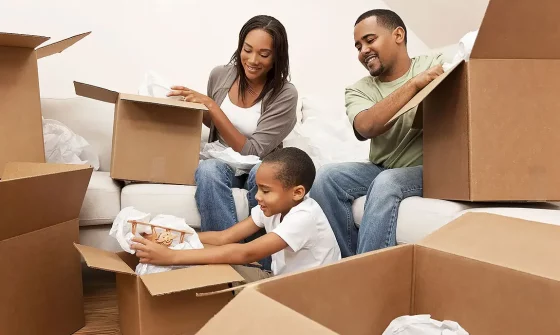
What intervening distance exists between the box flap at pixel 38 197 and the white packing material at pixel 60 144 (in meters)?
0.37

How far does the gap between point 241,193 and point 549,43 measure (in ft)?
3.17

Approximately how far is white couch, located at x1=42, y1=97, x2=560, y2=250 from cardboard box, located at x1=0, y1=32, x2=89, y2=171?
0.24 meters

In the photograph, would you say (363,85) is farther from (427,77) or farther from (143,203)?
(143,203)

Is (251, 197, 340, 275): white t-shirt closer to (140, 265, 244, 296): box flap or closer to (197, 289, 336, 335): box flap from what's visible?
(140, 265, 244, 296): box flap

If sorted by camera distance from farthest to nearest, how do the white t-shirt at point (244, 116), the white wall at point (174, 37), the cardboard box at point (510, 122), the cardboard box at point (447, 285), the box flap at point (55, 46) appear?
1. the white wall at point (174, 37)
2. the white t-shirt at point (244, 116)
3. the box flap at point (55, 46)
4. the cardboard box at point (510, 122)
5. the cardboard box at point (447, 285)

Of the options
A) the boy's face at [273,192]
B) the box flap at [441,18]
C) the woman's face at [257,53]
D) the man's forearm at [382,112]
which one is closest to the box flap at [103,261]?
the boy's face at [273,192]

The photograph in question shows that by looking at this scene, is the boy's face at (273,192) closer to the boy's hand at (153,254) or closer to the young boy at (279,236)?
the young boy at (279,236)

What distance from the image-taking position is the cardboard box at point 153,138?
1.43 meters

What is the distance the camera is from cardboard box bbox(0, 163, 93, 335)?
0.99m

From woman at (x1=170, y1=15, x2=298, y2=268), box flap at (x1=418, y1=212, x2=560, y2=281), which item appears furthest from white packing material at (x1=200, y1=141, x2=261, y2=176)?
box flap at (x1=418, y1=212, x2=560, y2=281)

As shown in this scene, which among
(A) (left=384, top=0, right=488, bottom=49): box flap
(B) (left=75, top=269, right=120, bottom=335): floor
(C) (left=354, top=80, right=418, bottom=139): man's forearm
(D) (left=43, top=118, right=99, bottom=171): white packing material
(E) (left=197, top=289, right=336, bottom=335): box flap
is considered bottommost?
(B) (left=75, top=269, right=120, bottom=335): floor

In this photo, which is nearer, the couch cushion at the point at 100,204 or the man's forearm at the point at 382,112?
the man's forearm at the point at 382,112

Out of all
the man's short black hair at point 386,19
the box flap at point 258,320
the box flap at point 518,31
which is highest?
the man's short black hair at point 386,19

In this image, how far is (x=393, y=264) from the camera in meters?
0.58
